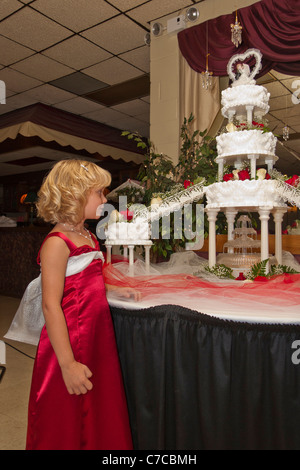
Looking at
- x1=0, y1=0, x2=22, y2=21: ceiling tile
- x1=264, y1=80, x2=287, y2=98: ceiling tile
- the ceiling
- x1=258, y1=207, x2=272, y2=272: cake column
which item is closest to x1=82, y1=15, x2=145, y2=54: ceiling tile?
the ceiling

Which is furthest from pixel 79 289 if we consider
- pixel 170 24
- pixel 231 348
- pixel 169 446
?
pixel 170 24

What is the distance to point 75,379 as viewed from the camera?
45.2 inches

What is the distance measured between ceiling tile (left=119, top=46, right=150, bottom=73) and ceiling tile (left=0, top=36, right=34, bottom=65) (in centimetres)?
120

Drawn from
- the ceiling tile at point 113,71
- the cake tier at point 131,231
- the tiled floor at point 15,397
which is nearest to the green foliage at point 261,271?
the cake tier at point 131,231

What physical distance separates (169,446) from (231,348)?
458mm

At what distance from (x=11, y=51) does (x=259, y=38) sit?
3131 millimetres

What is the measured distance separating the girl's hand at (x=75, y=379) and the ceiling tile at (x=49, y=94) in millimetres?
5323

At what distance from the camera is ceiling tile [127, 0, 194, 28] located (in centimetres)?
357

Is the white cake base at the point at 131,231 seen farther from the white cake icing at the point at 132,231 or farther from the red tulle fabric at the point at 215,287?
the red tulle fabric at the point at 215,287

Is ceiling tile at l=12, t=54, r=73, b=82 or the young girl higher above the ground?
ceiling tile at l=12, t=54, r=73, b=82

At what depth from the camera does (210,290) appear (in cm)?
143

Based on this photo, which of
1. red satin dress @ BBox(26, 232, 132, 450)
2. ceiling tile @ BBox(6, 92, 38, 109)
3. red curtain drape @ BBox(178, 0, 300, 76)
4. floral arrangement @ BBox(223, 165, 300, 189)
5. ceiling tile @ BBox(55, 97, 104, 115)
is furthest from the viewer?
ceiling tile @ BBox(55, 97, 104, 115)

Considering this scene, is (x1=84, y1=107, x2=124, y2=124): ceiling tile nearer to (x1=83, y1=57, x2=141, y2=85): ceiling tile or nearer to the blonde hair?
(x1=83, y1=57, x2=141, y2=85): ceiling tile
